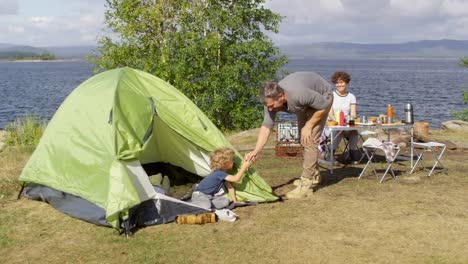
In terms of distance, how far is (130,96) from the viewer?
23.4ft

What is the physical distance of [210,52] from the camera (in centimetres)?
1634

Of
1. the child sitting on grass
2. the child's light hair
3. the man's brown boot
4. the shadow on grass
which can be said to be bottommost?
the shadow on grass

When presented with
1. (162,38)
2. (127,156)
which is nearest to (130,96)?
(127,156)

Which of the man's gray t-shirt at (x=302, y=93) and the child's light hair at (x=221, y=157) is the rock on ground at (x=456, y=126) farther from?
the child's light hair at (x=221, y=157)

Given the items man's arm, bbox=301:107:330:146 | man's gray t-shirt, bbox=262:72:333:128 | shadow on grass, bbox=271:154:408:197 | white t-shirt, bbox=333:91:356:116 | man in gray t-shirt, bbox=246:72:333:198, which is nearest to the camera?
man in gray t-shirt, bbox=246:72:333:198

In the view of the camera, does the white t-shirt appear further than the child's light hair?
Yes

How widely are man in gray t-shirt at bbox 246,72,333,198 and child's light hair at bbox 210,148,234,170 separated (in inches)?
9.8

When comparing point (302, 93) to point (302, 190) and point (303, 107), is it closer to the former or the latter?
point (303, 107)

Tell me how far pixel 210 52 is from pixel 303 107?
376 inches

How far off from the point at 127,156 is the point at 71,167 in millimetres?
990

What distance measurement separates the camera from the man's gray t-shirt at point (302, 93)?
6.91 metres

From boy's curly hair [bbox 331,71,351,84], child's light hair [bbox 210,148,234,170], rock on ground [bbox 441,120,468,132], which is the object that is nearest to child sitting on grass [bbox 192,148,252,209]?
child's light hair [bbox 210,148,234,170]

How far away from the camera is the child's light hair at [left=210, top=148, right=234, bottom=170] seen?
23.0ft

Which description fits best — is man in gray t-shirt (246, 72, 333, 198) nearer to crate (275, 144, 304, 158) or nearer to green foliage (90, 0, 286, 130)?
crate (275, 144, 304, 158)
